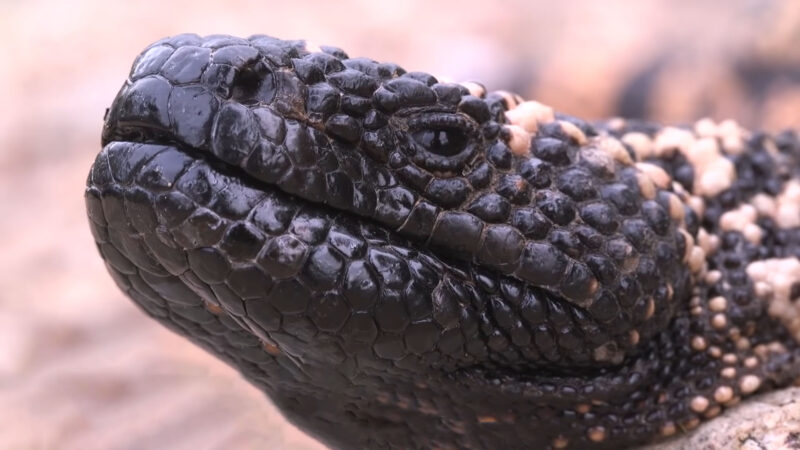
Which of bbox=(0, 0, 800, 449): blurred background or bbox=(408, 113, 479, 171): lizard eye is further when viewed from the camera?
bbox=(0, 0, 800, 449): blurred background

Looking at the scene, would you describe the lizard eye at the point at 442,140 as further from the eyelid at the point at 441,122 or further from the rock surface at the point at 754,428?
the rock surface at the point at 754,428

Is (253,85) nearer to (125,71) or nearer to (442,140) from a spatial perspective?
(442,140)

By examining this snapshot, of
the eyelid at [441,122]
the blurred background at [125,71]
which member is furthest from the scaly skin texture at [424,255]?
the blurred background at [125,71]

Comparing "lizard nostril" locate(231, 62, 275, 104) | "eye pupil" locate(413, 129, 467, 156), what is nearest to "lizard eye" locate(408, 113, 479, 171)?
"eye pupil" locate(413, 129, 467, 156)

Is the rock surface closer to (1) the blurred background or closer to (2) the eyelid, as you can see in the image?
(2) the eyelid

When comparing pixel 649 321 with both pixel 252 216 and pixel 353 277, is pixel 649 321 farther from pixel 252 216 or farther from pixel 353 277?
pixel 252 216
